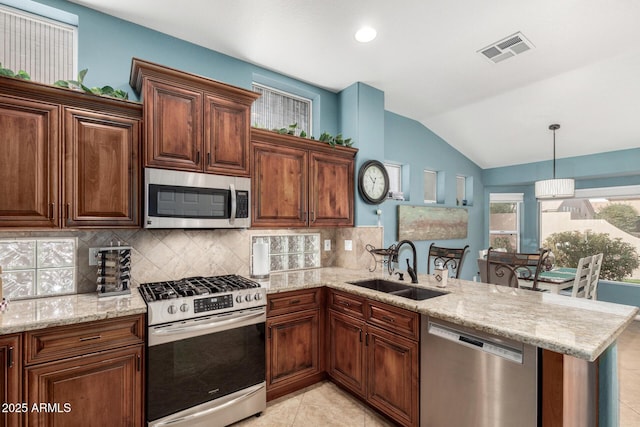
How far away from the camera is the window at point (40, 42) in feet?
7.07

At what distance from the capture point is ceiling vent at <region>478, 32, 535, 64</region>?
2.65 metres

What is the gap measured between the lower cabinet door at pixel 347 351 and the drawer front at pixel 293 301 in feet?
0.66

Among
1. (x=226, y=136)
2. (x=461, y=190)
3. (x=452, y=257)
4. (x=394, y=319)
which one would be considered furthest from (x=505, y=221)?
(x=226, y=136)

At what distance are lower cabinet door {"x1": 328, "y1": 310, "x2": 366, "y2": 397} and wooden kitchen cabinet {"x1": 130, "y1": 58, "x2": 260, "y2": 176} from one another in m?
1.54

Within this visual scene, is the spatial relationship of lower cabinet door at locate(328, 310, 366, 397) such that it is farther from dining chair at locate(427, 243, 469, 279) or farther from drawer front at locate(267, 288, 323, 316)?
dining chair at locate(427, 243, 469, 279)

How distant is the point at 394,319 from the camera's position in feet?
7.02

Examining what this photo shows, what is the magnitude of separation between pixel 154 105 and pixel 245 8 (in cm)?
100

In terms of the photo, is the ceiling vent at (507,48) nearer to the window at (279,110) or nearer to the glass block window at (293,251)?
the window at (279,110)

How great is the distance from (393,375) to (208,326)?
134 centimetres

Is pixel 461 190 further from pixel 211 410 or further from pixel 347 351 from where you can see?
pixel 211 410

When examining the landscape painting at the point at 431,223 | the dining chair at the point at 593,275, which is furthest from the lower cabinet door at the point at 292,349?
the dining chair at the point at 593,275

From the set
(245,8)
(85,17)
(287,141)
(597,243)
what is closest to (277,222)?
(287,141)

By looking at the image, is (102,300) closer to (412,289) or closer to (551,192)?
(412,289)

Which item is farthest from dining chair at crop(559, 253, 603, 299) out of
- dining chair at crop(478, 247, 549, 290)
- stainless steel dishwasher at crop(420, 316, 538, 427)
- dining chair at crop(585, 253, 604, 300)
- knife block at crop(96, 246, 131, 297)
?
knife block at crop(96, 246, 131, 297)
